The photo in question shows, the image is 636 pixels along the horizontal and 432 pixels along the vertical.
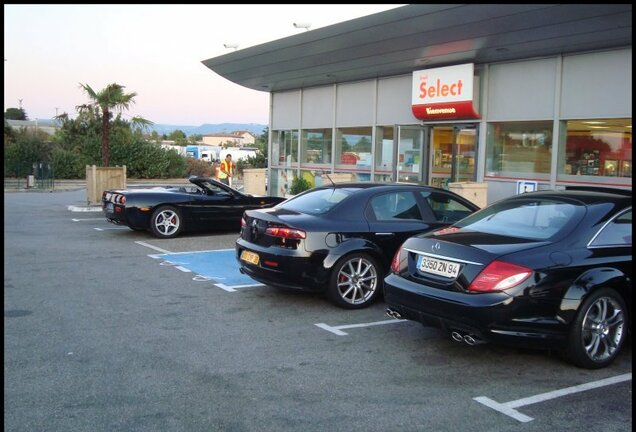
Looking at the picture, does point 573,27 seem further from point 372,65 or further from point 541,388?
point 541,388

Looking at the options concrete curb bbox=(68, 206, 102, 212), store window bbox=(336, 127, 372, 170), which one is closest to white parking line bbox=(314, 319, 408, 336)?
store window bbox=(336, 127, 372, 170)

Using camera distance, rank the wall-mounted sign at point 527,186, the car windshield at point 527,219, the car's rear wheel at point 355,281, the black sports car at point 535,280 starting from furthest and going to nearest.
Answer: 1. the wall-mounted sign at point 527,186
2. the car's rear wheel at point 355,281
3. the car windshield at point 527,219
4. the black sports car at point 535,280

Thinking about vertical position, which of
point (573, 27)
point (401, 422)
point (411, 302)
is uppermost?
point (573, 27)

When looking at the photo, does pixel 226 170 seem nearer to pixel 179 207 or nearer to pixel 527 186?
pixel 179 207

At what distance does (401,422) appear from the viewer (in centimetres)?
414

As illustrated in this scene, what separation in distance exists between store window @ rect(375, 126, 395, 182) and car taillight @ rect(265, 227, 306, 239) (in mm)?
9952

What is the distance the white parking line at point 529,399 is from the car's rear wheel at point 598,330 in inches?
9.3

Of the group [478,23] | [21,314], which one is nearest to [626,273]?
[21,314]

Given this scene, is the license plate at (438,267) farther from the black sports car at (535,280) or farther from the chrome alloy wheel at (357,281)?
the chrome alloy wheel at (357,281)

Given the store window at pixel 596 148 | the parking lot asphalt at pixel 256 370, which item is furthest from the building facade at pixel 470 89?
the parking lot asphalt at pixel 256 370

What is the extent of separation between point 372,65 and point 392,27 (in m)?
3.40

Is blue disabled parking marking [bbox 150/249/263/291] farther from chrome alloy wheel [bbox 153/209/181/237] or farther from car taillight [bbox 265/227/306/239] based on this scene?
chrome alloy wheel [bbox 153/209/181/237]

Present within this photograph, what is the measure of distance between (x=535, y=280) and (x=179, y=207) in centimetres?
914

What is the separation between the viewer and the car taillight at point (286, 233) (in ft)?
23.0
